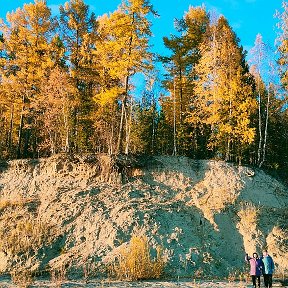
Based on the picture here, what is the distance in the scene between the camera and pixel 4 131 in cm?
4088

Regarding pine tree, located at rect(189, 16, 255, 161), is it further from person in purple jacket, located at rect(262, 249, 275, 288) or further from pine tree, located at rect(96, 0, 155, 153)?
person in purple jacket, located at rect(262, 249, 275, 288)

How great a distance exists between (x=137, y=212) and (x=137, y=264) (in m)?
4.59

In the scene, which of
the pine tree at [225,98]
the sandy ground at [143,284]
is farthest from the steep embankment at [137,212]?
the pine tree at [225,98]

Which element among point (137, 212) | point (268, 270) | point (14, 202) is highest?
point (14, 202)

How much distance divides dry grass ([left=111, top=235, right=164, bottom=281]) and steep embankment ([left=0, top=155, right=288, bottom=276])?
0.75 meters

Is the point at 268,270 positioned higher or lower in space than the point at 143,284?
higher

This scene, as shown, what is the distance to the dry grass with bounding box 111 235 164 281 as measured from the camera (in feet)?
62.7

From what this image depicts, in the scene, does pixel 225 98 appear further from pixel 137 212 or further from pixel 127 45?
pixel 137 212

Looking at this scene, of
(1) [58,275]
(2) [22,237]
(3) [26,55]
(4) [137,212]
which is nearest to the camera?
(1) [58,275]

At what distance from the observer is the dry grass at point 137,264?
19.1 m

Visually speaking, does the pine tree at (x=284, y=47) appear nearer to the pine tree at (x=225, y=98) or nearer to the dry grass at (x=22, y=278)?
the pine tree at (x=225, y=98)

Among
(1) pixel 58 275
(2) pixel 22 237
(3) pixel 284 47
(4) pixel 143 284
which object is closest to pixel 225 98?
(3) pixel 284 47

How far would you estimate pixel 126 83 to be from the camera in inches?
1115

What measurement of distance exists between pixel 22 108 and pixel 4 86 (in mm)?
2013
